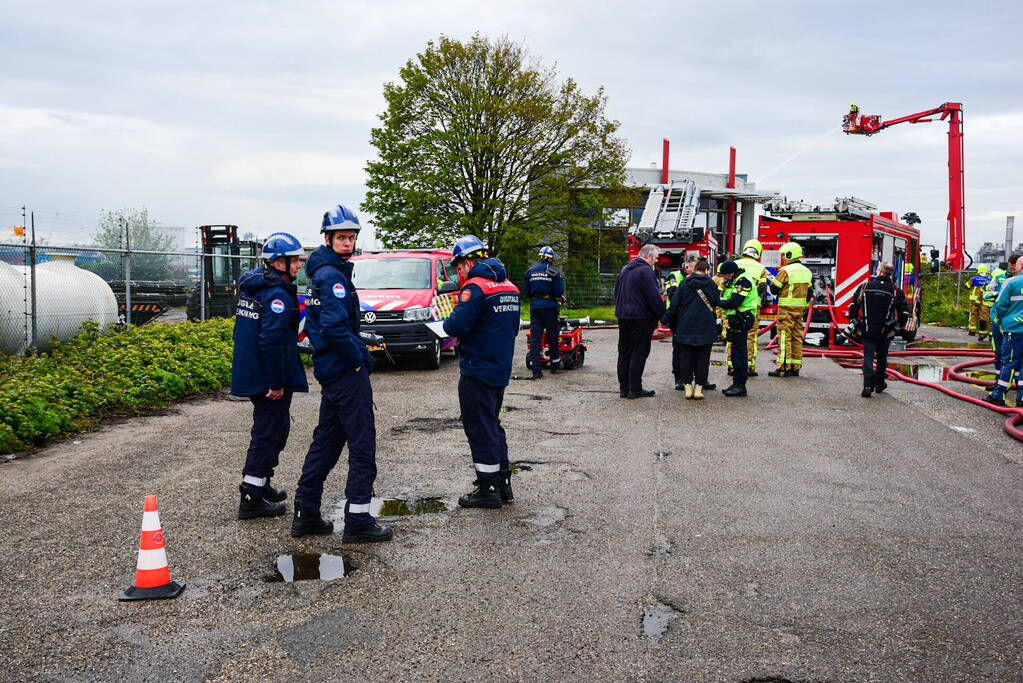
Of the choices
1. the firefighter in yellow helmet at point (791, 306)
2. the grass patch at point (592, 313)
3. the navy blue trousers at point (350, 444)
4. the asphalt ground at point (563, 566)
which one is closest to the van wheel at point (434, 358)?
the firefighter in yellow helmet at point (791, 306)

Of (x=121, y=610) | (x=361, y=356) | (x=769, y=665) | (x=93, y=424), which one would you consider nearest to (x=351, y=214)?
(x=361, y=356)

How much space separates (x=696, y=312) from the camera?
1099 centimetres

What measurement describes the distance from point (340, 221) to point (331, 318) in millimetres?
627

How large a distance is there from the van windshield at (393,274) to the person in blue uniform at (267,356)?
28.8ft

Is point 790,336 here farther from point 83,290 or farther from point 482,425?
point 83,290

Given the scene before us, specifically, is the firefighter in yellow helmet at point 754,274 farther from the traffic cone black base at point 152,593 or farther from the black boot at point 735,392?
the traffic cone black base at point 152,593

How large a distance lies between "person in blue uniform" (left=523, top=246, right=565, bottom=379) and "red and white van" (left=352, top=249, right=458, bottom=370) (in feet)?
4.58

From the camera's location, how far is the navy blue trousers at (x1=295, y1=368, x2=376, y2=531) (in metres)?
5.35

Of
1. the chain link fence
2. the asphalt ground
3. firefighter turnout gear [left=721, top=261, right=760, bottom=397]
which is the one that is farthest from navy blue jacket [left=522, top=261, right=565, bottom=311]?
the chain link fence

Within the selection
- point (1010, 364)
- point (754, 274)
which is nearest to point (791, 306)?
point (754, 274)

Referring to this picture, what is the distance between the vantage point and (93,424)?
9.20 metres

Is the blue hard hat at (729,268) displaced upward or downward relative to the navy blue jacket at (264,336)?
upward

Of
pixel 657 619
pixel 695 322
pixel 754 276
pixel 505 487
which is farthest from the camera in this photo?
pixel 754 276

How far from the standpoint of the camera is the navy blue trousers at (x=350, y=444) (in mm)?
5348
